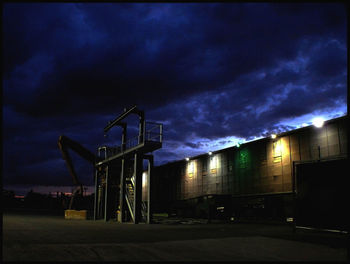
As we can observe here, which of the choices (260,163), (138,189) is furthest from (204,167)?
(138,189)

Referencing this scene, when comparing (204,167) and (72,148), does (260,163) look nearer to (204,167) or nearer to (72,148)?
(204,167)

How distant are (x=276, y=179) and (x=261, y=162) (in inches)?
92.7

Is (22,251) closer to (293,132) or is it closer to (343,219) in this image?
(343,219)

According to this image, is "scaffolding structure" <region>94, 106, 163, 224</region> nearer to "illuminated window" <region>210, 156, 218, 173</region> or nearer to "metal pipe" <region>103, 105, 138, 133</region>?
"metal pipe" <region>103, 105, 138, 133</region>

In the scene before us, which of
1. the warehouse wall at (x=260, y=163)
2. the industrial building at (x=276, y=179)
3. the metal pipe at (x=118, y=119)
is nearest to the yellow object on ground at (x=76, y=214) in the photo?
the metal pipe at (x=118, y=119)

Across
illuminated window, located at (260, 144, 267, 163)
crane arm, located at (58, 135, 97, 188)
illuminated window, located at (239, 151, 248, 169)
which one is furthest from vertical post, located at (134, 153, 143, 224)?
crane arm, located at (58, 135, 97, 188)

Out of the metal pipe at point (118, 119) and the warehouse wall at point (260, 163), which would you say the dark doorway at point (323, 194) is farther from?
the metal pipe at point (118, 119)

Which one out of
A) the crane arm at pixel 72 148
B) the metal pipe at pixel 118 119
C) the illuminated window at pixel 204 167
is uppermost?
the metal pipe at pixel 118 119

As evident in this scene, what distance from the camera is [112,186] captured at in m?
29.8

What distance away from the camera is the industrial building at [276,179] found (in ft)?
41.5

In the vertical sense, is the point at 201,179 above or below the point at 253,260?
above

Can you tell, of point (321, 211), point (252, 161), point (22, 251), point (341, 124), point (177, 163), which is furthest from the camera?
point (177, 163)

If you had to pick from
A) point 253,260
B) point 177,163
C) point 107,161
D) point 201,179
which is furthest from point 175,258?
point 177,163

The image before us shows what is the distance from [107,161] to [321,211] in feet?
68.6
